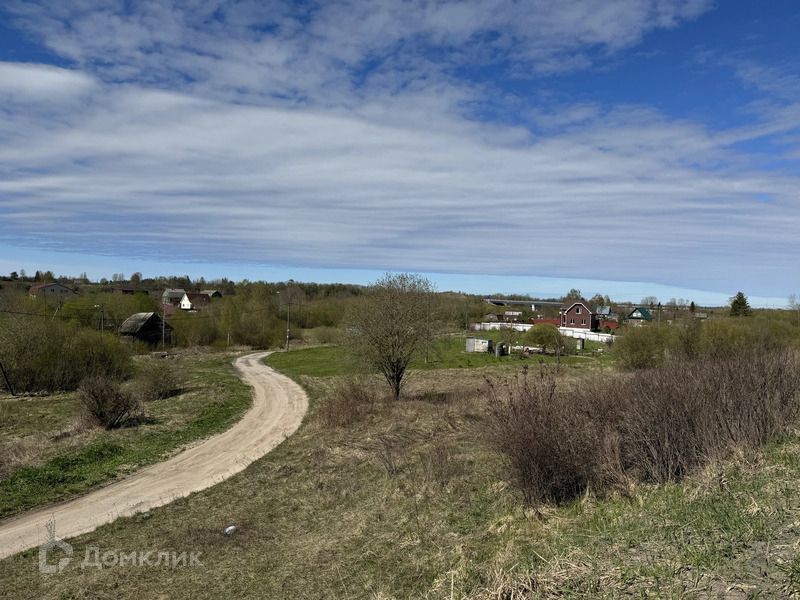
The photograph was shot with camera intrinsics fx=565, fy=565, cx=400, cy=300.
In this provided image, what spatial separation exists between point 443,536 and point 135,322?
59.2 meters

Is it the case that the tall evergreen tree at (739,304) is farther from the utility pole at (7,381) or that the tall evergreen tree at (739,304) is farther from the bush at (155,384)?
the utility pole at (7,381)

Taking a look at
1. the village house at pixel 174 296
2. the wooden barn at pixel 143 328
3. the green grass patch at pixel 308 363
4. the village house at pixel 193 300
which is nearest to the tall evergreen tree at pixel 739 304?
the green grass patch at pixel 308 363

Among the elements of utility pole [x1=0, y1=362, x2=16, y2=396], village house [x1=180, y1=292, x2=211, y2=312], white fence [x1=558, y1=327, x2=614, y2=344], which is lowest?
utility pole [x1=0, y1=362, x2=16, y2=396]

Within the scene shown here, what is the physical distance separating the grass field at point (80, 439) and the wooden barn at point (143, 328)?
25169 mm

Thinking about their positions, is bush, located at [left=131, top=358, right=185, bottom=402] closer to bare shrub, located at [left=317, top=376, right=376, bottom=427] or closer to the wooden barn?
bare shrub, located at [left=317, top=376, right=376, bottom=427]

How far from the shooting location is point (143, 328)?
197 ft

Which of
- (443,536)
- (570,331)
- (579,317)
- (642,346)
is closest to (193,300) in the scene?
(570,331)

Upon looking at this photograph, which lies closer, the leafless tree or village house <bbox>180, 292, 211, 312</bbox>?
the leafless tree

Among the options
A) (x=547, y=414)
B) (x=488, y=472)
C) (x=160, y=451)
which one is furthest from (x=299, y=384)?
(x=547, y=414)

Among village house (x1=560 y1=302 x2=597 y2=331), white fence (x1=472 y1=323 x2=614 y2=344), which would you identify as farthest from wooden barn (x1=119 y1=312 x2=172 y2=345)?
village house (x1=560 y1=302 x2=597 y2=331)

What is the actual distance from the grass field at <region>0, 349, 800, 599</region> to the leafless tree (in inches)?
385

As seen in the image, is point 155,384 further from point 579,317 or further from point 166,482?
point 579,317

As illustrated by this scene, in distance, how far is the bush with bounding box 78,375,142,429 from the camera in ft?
76.3

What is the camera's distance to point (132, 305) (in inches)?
2638
